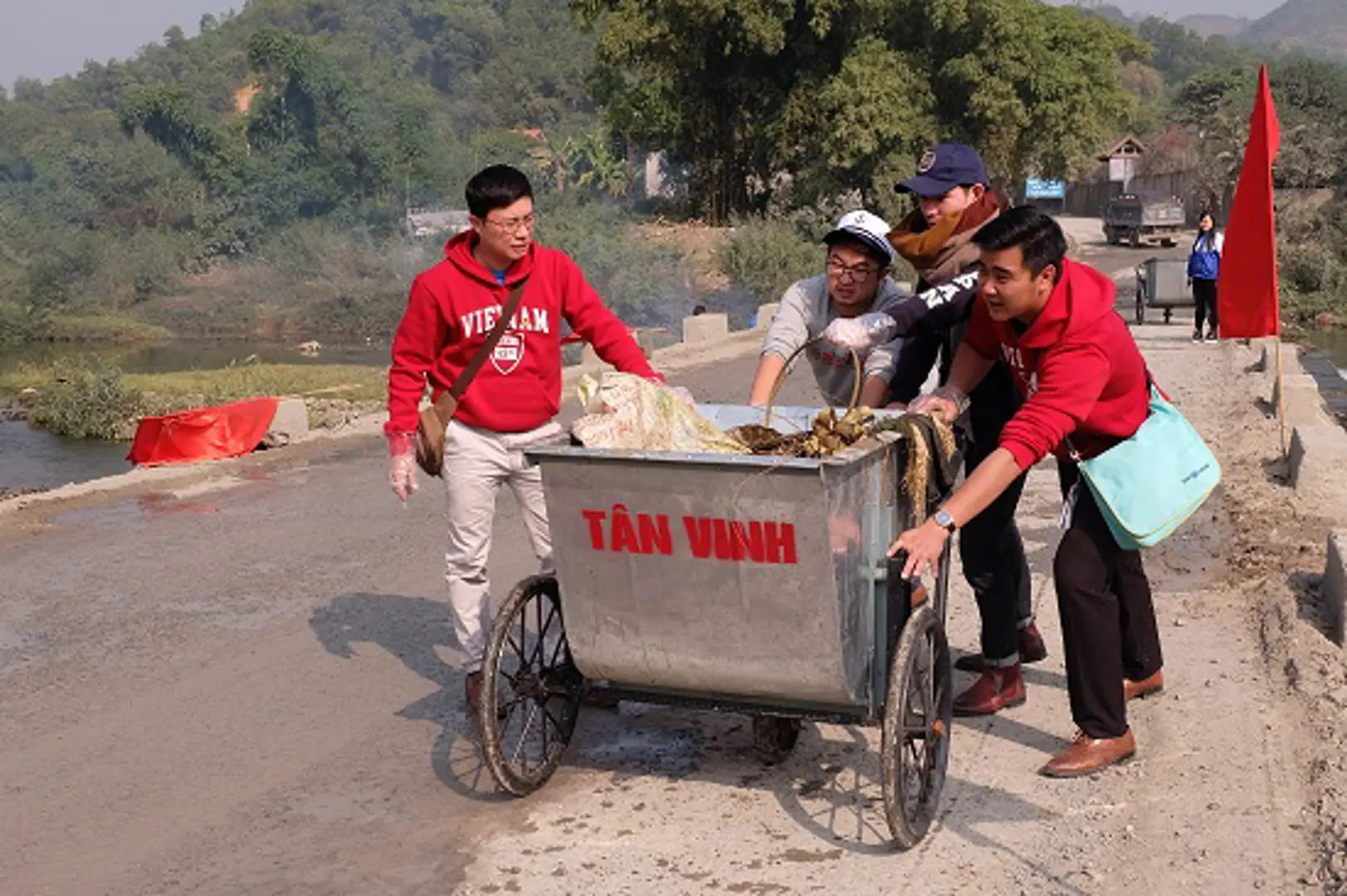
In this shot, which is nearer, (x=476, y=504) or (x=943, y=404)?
(x=943, y=404)

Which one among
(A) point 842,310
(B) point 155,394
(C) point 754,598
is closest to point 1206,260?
(B) point 155,394

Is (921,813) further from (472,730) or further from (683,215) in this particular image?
(683,215)

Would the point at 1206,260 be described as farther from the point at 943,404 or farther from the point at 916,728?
the point at 916,728

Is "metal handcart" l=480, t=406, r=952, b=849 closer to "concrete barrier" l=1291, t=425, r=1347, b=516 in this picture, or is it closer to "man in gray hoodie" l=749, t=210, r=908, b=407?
"man in gray hoodie" l=749, t=210, r=908, b=407

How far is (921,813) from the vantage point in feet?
15.7

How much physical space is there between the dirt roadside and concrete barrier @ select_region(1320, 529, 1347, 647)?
0.35 ft

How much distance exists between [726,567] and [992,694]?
1.84m

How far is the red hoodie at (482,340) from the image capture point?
559 centimetres

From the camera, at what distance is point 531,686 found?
Result: 16.9ft

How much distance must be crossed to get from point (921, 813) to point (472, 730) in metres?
1.90

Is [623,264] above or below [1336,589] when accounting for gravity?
below

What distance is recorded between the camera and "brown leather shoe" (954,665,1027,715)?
591cm

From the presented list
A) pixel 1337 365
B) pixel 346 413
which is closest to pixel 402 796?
pixel 346 413

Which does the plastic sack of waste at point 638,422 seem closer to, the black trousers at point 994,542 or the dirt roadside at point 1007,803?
the dirt roadside at point 1007,803
